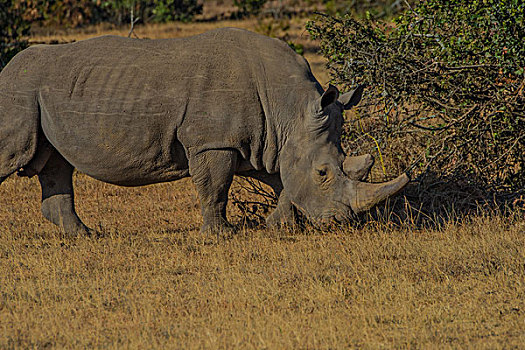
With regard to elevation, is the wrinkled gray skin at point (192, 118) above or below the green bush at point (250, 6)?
above

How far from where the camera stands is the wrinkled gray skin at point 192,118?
8.02 meters

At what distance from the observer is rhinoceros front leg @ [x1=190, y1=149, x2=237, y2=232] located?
318 inches

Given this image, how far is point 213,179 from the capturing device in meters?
8.16

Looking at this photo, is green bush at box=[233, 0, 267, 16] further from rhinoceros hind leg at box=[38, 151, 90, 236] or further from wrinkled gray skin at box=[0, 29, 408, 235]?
wrinkled gray skin at box=[0, 29, 408, 235]


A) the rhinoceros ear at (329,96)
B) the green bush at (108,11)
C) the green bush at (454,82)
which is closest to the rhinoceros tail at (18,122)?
the rhinoceros ear at (329,96)

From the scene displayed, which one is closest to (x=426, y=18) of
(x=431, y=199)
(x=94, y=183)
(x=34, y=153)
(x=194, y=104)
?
(x=431, y=199)

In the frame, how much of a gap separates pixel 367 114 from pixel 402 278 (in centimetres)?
288

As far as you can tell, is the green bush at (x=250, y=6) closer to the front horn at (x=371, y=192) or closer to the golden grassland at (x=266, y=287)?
the golden grassland at (x=266, y=287)

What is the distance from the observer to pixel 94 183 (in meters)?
11.9

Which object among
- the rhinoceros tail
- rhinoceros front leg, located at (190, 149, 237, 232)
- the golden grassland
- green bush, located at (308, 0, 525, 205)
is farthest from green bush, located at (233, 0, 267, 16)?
rhinoceros front leg, located at (190, 149, 237, 232)

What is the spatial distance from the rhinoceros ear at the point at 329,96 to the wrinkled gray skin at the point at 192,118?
17 millimetres

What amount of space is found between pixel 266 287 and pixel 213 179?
1.73 metres

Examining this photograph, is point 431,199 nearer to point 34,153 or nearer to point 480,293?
point 480,293

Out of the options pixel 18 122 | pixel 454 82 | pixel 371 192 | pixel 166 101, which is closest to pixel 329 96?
pixel 371 192
